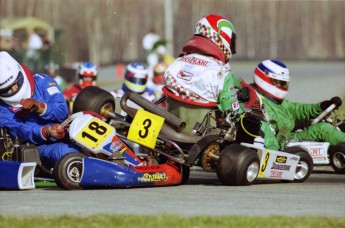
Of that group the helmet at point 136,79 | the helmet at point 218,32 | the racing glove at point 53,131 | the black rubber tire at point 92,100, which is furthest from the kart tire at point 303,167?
the helmet at point 136,79

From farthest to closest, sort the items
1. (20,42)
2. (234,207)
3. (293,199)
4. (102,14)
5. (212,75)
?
1. (102,14)
2. (20,42)
3. (212,75)
4. (293,199)
5. (234,207)

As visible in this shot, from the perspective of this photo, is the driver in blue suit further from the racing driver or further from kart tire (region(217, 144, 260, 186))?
the racing driver

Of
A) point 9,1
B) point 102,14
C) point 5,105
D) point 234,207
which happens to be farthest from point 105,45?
point 234,207

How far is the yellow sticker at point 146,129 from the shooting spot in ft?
33.6

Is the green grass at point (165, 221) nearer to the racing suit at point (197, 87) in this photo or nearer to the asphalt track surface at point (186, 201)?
the asphalt track surface at point (186, 201)

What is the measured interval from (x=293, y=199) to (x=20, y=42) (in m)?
22.7

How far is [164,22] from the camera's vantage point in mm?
32500

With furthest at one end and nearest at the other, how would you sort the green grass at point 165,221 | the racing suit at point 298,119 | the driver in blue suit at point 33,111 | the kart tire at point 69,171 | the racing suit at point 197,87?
the racing suit at point 298,119, the racing suit at point 197,87, the driver in blue suit at point 33,111, the kart tire at point 69,171, the green grass at point 165,221

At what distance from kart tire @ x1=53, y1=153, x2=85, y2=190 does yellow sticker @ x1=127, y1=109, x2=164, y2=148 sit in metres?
0.63

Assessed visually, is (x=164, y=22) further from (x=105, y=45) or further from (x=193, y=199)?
(x=193, y=199)

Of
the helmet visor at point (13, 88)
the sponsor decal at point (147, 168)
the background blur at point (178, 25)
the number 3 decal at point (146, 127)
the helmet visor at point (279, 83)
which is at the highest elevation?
the helmet visor at point (13, 88)

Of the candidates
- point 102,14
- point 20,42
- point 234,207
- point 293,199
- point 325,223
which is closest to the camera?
point 325,223

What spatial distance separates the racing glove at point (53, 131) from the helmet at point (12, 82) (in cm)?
39

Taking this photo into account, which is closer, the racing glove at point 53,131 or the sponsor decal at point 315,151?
the racing glove at point 53,131
